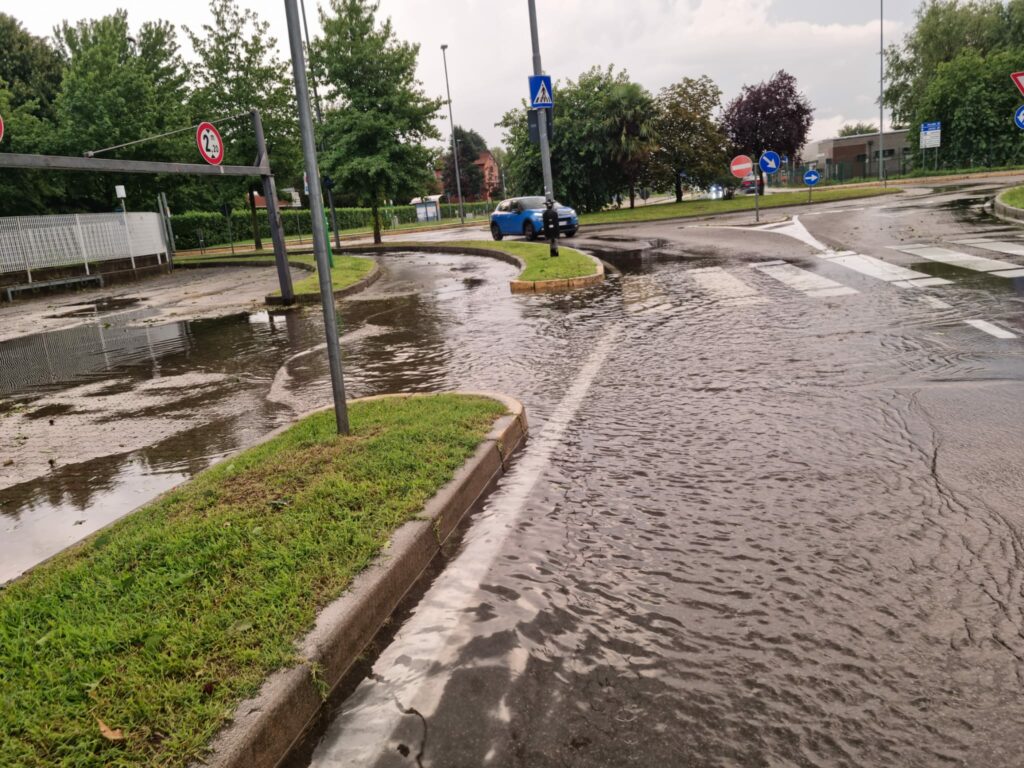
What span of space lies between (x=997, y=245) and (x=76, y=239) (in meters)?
27.0

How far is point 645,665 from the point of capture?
8.94 feet

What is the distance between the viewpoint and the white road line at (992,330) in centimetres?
731

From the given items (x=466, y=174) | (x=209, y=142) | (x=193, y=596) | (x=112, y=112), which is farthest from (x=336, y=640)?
(x=466, y=174)

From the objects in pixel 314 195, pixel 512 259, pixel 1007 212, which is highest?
pixel 314 195

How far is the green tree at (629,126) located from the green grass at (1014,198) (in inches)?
867

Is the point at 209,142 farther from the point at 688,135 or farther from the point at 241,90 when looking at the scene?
the point at 688,135

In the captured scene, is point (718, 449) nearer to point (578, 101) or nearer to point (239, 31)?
point (239, 31)

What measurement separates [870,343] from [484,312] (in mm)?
6111

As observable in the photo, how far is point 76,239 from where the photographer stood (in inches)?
1065

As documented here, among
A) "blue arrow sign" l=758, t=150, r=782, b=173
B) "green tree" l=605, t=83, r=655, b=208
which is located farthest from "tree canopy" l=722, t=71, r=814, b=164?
"blue arrow sign" l=758, t=150, r=782, b=173

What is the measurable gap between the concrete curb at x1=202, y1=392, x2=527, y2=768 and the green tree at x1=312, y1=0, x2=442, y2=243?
26.6 m

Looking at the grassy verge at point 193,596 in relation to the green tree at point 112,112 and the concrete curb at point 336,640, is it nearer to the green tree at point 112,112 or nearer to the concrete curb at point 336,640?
the concrete curb at point 336,640

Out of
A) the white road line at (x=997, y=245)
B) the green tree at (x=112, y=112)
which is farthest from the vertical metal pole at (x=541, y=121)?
the green tree at (x=112, y=112)

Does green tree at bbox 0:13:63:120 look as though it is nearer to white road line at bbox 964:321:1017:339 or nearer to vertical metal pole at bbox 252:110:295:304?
vertical metal pole at bbox 252:110:295:304
